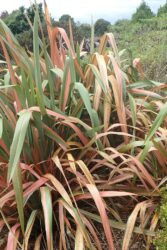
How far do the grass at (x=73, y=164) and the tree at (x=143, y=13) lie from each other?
8765mm

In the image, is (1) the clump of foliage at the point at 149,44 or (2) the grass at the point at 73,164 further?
(1) the clump of foliage at the point at 149,44

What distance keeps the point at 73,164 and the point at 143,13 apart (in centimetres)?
957

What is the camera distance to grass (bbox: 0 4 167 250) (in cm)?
210

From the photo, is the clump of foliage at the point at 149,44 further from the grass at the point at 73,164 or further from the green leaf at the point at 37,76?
the green leaf at the point at 37,76

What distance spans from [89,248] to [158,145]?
57cm

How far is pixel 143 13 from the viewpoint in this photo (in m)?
11.3

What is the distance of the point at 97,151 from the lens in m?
2.32

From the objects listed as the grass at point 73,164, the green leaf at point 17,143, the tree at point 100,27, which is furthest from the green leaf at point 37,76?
the tree at point 100,27

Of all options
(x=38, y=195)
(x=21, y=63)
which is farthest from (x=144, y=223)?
(x=21, y=63)

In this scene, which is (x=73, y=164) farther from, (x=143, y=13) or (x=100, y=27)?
(x=143, y=13)

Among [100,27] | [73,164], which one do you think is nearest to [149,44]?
[73,164]

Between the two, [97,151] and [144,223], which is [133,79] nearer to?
[97,151]

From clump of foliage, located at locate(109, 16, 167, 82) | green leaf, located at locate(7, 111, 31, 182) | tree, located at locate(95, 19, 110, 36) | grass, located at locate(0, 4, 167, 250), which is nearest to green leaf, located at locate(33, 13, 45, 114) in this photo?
grass, located at locate(0, 4, 167, 250)

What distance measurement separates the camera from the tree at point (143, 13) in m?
11.2
